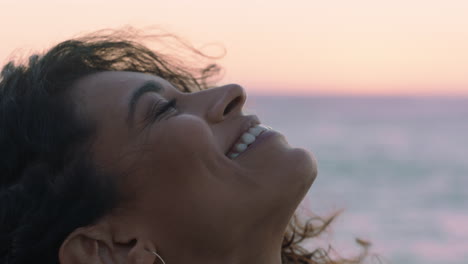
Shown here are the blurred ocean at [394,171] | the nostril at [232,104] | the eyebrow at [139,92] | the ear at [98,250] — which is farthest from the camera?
the blurred ocean at [394,171]

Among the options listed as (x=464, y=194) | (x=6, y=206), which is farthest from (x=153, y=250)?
(x=464, y=194)

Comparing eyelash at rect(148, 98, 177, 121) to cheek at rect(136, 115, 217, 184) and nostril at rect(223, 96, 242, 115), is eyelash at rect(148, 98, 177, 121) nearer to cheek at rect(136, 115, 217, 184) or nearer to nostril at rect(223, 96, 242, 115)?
cheek at rect(136, 115, 217, 184)

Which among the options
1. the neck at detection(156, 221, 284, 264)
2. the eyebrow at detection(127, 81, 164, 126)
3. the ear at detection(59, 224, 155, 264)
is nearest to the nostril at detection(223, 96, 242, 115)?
the eyebrow at detection(127, 81, 164, 126)

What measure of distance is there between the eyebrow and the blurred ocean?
94.8 inches

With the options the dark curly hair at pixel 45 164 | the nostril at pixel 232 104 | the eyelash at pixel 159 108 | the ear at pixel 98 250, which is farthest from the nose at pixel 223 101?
the ear at pixel 98 250

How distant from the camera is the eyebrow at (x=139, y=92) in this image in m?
2.51

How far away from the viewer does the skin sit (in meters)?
2.41

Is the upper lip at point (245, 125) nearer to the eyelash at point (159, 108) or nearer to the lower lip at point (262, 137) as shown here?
the lower lip at point (262, 137)

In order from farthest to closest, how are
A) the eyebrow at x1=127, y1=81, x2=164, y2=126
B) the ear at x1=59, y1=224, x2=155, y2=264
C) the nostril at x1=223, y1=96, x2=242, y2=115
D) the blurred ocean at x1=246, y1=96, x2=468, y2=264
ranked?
the blurred ocean at x1=246, y1=96, x2=468, y2=264 < the nostril at x1=223, y1=96, x2=242, y2=115 < the eyebrow at x1=127, y1=81, x2=164, y2=126 < the ear at x1=59, y1=224, x2=155, y2=264

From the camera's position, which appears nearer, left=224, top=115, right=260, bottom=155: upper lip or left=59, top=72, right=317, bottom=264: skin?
left=59, top=72, right=317, bottom=264: skin

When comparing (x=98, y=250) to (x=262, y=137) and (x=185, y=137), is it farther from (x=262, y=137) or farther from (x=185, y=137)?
(x=262, y=137)

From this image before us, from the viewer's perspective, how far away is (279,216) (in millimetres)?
2486

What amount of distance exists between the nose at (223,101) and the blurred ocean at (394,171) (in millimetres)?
2279

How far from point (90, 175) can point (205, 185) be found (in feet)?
1.35
